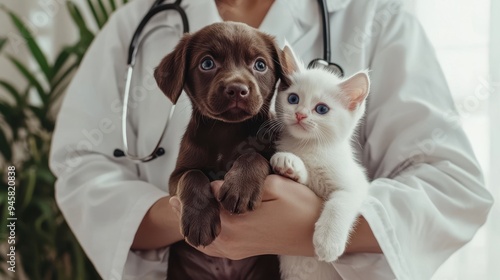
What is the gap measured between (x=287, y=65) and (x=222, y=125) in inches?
4.7

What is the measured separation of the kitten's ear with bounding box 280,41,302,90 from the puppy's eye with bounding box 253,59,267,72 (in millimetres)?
36

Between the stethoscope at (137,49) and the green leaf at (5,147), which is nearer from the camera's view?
the stethoscope at (137,49)

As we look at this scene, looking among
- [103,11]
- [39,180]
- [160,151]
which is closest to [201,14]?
[160,151]

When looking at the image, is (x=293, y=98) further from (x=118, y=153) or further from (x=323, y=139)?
(x=118, y=153)

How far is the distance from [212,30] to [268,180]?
0.68ft

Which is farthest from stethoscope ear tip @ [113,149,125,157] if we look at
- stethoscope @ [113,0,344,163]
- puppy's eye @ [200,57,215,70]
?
puppy's eye @ [200,57,215,70]

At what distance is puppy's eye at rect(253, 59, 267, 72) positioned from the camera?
78cm

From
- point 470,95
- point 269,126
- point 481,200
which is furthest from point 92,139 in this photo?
point 470,95

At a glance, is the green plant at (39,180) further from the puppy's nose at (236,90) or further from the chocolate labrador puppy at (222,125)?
the puppy's nose at (236,90)

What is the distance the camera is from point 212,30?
0.79 meters

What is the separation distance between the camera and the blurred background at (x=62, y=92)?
1298 mm

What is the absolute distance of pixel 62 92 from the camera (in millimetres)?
1896

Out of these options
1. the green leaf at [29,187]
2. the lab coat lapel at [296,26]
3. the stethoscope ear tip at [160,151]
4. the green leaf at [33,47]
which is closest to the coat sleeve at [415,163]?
the lab coat lapel at [296,26]

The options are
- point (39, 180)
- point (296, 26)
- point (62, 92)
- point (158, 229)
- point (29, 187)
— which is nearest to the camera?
point (158, 229)
